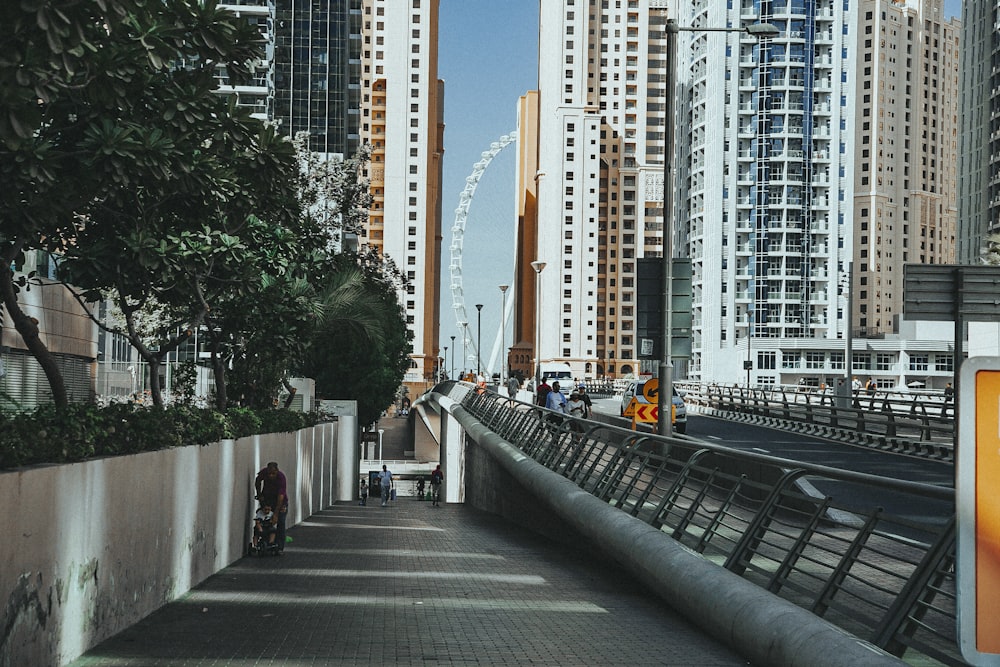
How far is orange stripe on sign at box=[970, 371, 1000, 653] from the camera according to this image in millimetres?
2404

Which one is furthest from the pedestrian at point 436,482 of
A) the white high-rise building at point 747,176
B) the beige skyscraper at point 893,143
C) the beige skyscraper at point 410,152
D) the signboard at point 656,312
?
the beige skyscraper at point 893,143

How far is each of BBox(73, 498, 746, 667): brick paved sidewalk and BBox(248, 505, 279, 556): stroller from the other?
46 cm

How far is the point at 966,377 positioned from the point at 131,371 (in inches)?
958

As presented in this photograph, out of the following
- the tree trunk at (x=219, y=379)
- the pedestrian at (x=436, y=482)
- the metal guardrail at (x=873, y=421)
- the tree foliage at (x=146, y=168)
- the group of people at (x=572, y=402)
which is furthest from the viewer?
the pedestrian at (x=436, y=482)

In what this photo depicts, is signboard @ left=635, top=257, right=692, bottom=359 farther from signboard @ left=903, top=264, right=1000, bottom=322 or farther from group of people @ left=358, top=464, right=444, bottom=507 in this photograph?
group of people @ left=358, top=464, right=444, bottom=507

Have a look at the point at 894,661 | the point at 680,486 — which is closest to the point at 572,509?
the point at 680,486

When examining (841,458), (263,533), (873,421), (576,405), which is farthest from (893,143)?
(263,533)

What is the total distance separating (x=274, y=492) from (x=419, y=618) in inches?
377

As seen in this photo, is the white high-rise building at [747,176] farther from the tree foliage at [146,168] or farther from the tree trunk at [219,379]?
the tree foliage at [146,168]

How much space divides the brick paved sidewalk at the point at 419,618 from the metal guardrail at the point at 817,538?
84 cm

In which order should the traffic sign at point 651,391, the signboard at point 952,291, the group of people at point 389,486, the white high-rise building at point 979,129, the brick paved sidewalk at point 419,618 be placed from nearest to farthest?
the brick paved sidewalk at point 419,618, the signboard at point 952,291, the traffic sign at point 651,391, the group of people at point 389,486, the white high-rise building at point 979,129

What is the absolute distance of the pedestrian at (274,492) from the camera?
20.8m

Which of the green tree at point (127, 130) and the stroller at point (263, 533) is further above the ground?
the green tree at point (127, 130)

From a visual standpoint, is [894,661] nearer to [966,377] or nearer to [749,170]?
[966,377]
